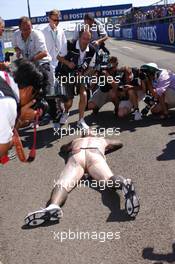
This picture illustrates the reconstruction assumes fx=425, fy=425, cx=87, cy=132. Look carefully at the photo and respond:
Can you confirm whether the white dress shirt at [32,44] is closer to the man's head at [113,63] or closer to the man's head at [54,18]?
the man's head at [54,18]

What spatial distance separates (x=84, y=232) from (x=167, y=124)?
12.8ft

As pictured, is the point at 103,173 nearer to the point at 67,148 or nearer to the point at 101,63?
the point at 67,148

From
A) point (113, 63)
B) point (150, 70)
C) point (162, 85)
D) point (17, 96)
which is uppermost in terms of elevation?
point (17, 96)

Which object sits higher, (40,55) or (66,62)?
(40,55)

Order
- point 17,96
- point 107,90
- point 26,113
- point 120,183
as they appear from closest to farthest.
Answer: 1. point 17,96
2. point 26,113
3. point 120,183
4. point 107,90

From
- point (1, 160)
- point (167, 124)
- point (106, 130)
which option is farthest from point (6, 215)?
point (167, 124)

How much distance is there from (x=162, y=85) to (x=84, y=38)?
158 centimetres

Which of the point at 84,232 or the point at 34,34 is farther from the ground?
the point at 34,34

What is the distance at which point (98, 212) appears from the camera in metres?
4.26

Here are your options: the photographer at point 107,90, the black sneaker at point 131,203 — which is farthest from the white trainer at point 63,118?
the black sneaker at point 131,203

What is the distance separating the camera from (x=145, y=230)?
3.78 m

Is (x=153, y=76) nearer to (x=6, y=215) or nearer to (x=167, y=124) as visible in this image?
(x=167, y=124)

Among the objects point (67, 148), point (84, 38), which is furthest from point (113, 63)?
point (67, 148)

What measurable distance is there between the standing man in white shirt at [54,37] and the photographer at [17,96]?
16.5ft
